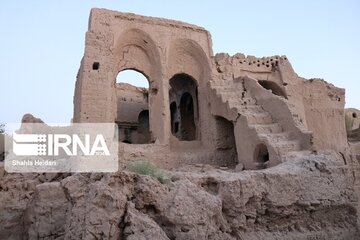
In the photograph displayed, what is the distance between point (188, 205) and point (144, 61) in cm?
949

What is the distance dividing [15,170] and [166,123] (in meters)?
5.94

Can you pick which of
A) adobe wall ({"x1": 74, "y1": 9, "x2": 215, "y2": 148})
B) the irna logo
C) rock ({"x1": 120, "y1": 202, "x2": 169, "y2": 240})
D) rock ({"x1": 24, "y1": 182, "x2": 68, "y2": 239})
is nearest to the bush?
rock ({"x1": 120, "y1": 202, "x2": 169, "y2": 240})

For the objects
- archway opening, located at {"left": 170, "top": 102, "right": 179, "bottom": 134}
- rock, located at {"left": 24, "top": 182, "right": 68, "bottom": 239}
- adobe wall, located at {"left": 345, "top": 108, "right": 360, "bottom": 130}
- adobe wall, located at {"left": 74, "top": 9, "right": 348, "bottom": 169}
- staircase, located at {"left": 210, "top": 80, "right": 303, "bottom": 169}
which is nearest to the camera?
rock, located at {"left": 24, "top": 182, "right": 68, "bottom": 239}

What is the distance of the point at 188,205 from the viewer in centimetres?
441

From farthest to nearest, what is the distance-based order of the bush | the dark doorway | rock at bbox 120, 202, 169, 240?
the dark doorway < the bush < rock at bbox 120, 202, 169, 240

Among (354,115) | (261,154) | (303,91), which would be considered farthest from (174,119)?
(354,115)

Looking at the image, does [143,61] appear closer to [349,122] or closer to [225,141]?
[225,141]

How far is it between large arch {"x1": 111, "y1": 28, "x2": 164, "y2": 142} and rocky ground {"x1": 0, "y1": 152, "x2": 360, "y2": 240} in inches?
240

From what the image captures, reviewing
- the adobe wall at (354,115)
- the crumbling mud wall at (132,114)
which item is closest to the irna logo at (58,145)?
the crumbling mud wall at (132,114)

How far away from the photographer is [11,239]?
496 cm

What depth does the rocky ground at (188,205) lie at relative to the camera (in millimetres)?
3992

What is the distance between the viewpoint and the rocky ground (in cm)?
399

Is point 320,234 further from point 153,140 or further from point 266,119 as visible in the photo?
point 153,140

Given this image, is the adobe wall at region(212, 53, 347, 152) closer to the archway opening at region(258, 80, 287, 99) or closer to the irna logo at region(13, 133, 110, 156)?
the archway opening at region(258, 80, 287, 99)
